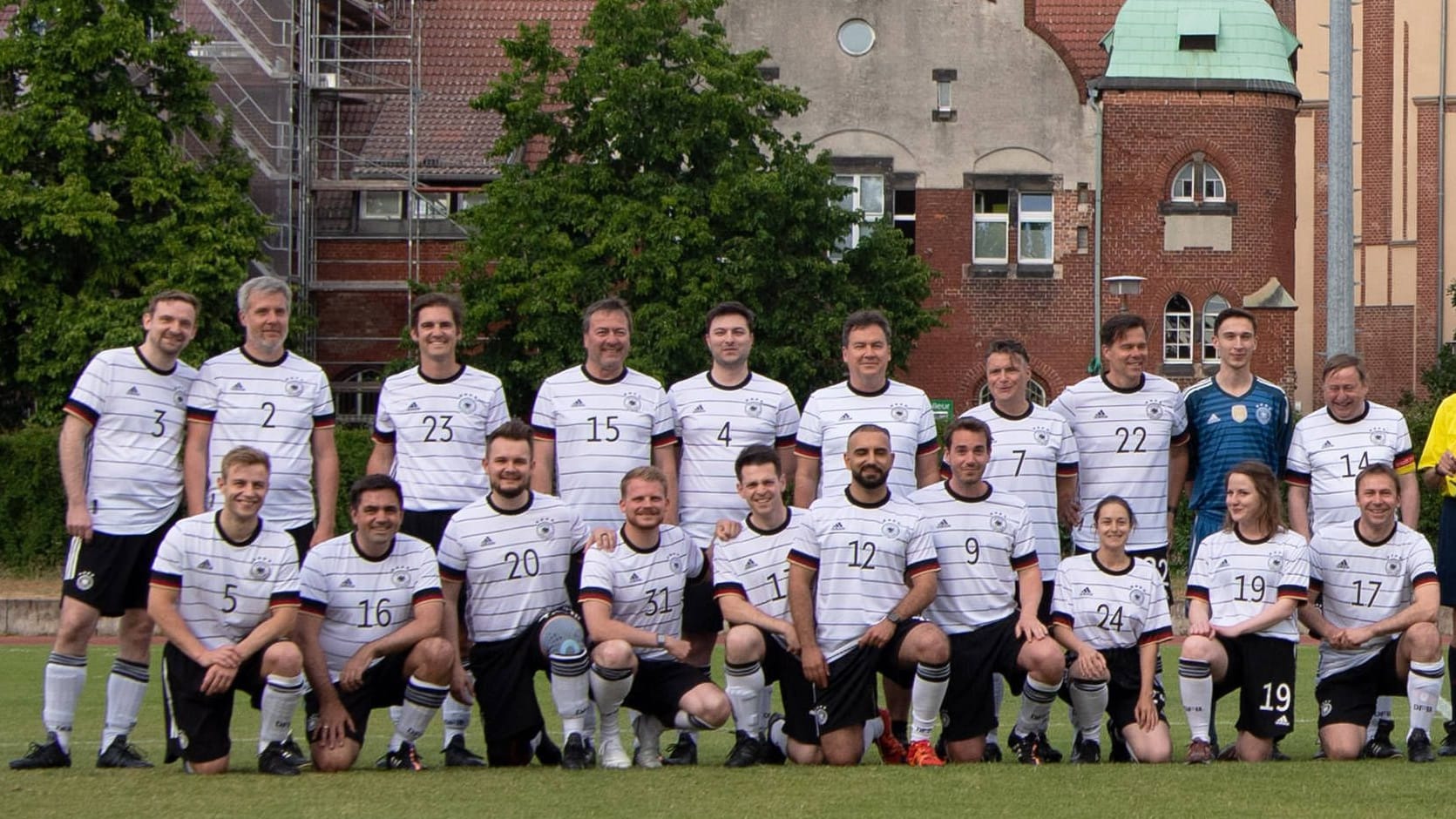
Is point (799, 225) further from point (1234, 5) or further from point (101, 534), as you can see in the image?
point (101, 534)

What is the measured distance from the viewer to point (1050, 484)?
10.3 meters

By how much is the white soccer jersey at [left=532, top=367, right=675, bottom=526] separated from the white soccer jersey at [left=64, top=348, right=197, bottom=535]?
1750 mm

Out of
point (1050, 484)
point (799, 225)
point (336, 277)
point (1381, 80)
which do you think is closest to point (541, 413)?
point (1050, 484)

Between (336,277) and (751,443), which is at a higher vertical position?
(336,277)

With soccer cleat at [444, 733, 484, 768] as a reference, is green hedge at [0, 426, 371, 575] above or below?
above

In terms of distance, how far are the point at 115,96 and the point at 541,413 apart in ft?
82.4

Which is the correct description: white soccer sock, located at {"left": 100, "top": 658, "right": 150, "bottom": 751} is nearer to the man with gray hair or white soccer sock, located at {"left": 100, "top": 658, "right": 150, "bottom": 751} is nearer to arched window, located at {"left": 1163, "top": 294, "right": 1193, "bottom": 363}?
the man with gray hair

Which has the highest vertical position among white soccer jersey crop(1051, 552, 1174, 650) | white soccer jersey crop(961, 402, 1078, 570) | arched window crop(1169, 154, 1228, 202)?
arched window crop(1169, 154, 1228, 202)

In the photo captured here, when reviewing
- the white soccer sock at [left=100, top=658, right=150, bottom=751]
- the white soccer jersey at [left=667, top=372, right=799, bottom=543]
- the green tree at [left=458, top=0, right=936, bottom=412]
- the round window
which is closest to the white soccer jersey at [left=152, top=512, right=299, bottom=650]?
the white soccer sock at [left=100, top=658, right=150, bottom=751]

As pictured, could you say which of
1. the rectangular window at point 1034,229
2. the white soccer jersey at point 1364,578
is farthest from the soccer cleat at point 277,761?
the rectangular window at point 1034,229

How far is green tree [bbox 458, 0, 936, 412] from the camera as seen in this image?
33.4 m

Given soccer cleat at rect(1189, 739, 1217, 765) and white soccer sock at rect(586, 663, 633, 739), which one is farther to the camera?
soccer cleat at rect(1189, 739, 1217, 765)

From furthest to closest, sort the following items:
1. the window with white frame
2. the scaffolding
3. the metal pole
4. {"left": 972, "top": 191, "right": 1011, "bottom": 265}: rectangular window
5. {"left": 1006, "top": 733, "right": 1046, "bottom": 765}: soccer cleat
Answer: {"left": 972, "top": 191, "right": 1011, "bottom": 265}: rectangular window → the window with white frame → the scaffolding → the metal pole → {"left": 1006, "top": 733, "right": 1046, "bottom": 765}: soccer cleat

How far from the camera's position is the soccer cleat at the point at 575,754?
9.35 metres
